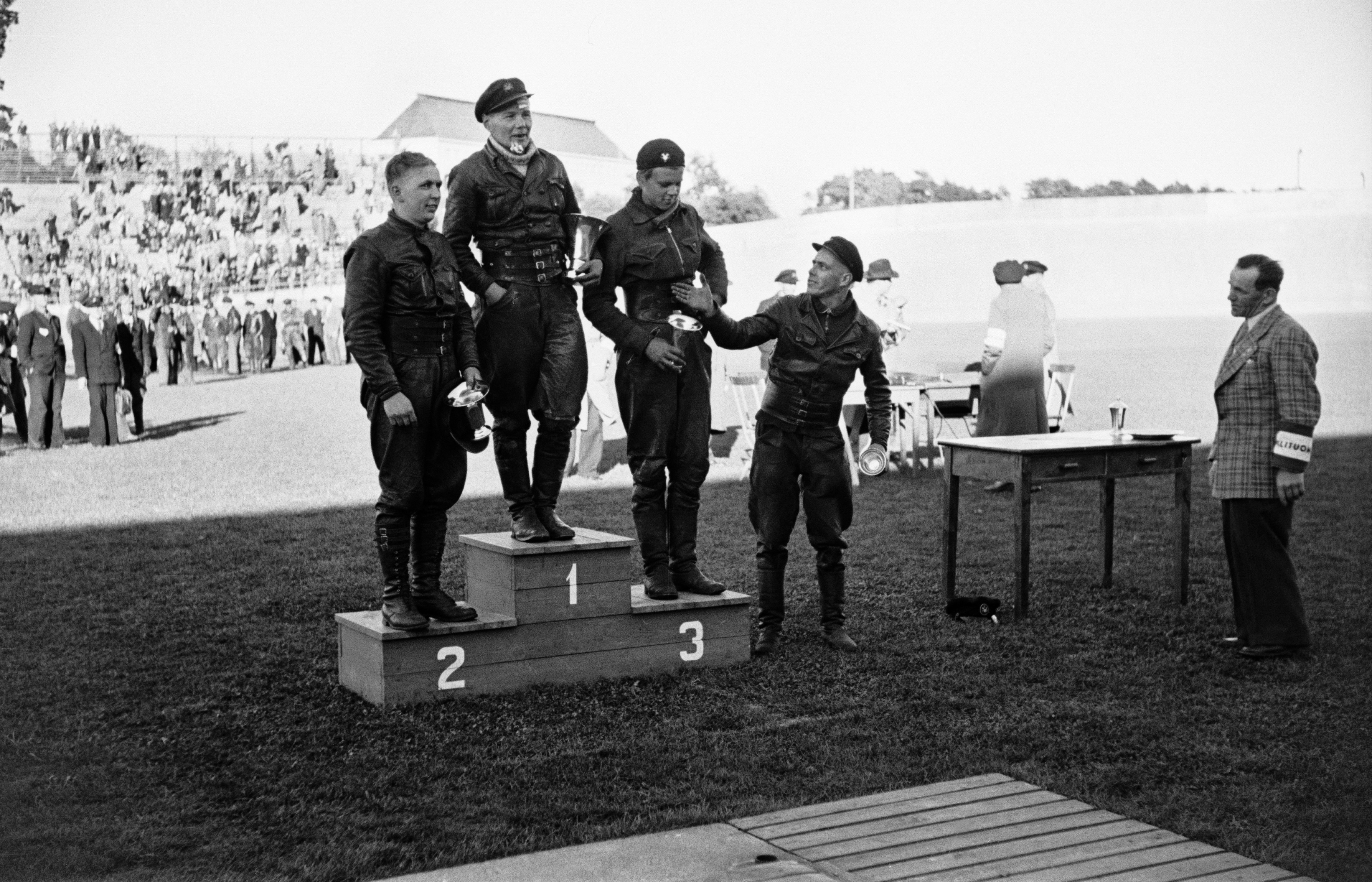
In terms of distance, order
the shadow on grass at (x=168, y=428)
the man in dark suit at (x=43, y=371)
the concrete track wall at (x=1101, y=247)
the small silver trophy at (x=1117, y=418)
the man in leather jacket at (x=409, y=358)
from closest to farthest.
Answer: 1. the man in leather jacket at (x=409, y=358)
2. the small silver trophy at (x=1117, y=418)
3. the man in dark suit at (x=43, y=371)
4. the shadow on grass at (x=168, y=428)
5. the concrete track wall at (x=1101, y=247)

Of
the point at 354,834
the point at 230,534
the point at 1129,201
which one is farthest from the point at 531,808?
the point at 1129,201

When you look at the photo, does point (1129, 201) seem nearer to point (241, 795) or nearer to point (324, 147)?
point (324, 147)

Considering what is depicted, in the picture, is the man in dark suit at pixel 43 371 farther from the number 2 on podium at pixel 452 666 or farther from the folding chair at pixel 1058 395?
the number 2 on podium at pixel 452 666

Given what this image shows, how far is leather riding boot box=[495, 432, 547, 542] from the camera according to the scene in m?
6.69

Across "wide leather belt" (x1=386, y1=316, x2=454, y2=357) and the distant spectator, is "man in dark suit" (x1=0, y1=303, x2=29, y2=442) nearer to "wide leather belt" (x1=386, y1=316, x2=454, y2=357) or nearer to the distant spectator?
the distant spectator

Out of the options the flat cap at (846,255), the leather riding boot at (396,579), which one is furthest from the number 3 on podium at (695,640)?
the flat cap at (846,255)

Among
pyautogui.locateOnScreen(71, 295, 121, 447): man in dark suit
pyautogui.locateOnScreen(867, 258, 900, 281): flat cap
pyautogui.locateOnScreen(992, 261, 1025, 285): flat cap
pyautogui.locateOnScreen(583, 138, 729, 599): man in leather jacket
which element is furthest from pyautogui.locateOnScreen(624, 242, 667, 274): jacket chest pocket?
pyautogui.locateOnScreen(71, 295, 121, 447): man in dark suit

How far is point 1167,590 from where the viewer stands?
896cm

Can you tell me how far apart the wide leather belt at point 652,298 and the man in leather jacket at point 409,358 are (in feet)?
3.01

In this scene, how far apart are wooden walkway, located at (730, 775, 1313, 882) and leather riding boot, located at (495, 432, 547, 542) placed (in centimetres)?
232

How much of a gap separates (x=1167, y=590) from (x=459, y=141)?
215ft

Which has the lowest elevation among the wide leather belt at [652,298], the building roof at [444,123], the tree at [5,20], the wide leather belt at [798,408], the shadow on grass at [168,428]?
the shadow on grass at [168,428]

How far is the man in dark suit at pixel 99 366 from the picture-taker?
60.5ft

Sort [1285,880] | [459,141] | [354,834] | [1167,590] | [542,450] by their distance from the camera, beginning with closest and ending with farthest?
[1285,880] → [354,834] → [542,450] → [1167,590] → [459,141]
